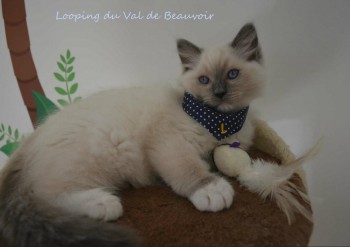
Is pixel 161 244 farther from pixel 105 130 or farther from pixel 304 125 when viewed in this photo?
pixel 304 125

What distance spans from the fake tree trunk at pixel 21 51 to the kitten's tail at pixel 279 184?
165cm

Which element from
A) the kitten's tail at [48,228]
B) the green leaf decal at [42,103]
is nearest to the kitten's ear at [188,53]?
the kitten's tail at [48,228]

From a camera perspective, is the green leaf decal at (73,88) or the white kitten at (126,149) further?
the green leaf decal at (73,88)

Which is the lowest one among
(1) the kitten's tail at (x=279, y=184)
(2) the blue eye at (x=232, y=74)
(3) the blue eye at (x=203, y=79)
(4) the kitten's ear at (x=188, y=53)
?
(1) the kitten's tail at (x=279, y=184)

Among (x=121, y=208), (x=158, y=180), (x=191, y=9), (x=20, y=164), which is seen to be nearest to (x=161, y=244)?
(x=121, y=208)

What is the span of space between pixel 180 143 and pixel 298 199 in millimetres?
521

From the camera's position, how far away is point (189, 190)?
1.20 meters

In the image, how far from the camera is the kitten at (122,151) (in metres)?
1.10

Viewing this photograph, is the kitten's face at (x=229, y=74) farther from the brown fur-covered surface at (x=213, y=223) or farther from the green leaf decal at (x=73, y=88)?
the green leaf decal at (x=73, y=88)

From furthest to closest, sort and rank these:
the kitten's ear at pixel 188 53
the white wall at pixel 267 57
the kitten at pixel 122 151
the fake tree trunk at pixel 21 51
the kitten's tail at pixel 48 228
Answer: the fake tree trunk at pixel 21 51 → the white wall at pixel 267 57 → the kitten's ear at pixel 188 53 → the kitten at pixel 122 151 → the kitten's tail at pixel 48 228

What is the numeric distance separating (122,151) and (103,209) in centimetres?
28

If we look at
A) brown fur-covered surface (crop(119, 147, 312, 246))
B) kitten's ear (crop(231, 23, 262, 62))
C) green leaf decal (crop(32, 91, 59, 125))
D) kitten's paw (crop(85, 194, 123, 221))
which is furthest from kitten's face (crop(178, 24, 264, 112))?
green leaf decal (crop(32, 91, 59, 125))

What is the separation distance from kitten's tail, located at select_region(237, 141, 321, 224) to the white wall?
1.52ft

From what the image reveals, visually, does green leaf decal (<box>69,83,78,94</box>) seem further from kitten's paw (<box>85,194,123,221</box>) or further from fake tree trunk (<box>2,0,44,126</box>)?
kitten's paw (<box>85,194,123,221</box>)
